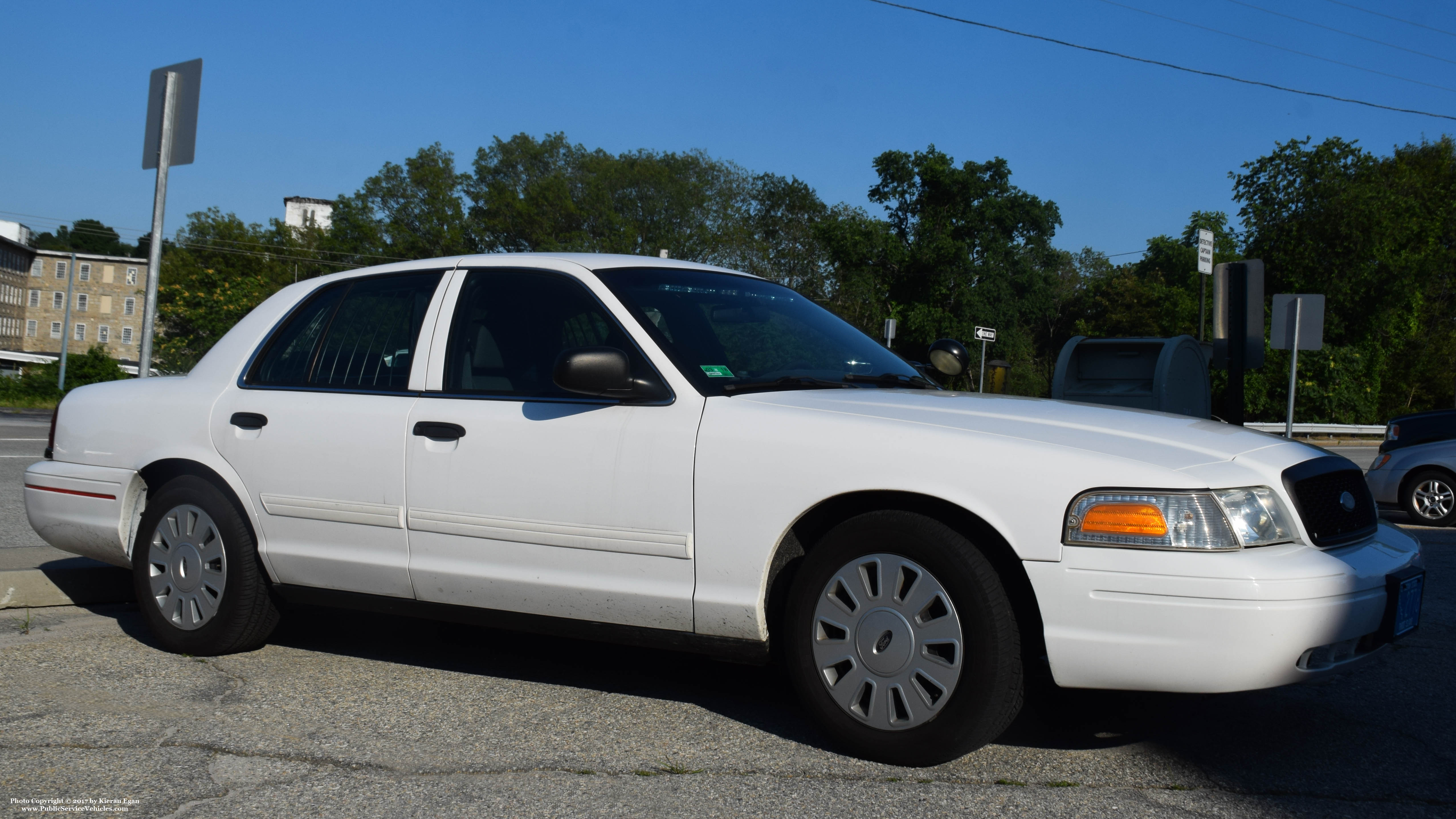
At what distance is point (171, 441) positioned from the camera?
4707mm

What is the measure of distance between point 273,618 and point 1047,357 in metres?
66.8

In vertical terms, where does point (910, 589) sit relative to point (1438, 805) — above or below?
above

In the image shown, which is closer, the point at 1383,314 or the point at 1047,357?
the point at 1383,314

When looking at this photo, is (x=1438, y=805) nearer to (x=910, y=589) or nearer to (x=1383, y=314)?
(x=910, y=589)

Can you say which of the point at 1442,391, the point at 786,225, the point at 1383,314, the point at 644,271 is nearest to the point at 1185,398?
the point at 644,271

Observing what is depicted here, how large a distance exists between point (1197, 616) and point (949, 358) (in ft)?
7.53

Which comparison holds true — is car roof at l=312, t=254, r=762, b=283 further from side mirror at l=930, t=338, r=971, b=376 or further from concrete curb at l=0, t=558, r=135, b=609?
concrete curb at l=0, t=558, r=135, b=609

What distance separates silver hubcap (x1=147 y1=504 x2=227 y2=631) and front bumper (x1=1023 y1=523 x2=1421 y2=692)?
3.11 metres

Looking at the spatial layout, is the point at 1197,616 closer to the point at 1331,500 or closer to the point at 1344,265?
the point at 1331,500

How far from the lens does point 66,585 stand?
545cm

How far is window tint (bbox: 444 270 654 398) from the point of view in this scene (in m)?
4.10

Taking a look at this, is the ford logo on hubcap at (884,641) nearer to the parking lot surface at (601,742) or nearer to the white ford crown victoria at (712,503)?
the white ford crown victoria at (712,503)

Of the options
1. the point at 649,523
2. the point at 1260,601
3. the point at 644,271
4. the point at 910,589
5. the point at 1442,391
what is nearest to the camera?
the point at 1260,601

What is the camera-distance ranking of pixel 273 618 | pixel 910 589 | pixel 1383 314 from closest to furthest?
1. pixel 910 589
2. pixel 273 618
3. pixel 1383 314
